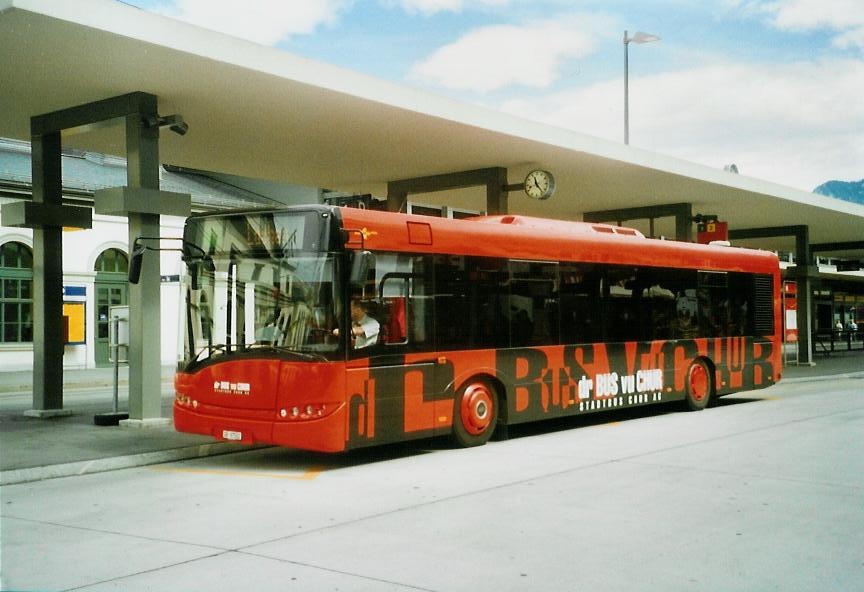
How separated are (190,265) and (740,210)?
65.2ft

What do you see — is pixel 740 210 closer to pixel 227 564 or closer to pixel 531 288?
pixel 531 288

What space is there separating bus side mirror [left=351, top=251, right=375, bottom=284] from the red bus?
0.01 metres

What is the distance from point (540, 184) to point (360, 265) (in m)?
9.27

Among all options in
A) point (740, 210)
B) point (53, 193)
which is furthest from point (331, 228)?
point (740, 210)

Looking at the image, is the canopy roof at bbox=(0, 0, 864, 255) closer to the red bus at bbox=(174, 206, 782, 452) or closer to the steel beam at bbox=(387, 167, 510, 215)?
the steel beam at bbox=(387, 167, 510, 215)

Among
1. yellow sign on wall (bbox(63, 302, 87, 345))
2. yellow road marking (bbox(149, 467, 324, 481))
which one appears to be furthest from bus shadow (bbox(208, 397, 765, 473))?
yellow sign on wall (bbox(63, 302, 87, 345))

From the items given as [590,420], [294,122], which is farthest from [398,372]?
[294,122]

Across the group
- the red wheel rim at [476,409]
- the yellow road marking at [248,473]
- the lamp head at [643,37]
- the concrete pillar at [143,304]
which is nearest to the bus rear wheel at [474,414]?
the red wheel rim at [476,409]

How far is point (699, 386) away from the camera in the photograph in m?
16.0

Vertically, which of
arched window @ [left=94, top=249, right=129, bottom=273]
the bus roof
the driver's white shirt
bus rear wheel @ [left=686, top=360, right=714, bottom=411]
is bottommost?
bus rear wheel @ [left=686, top=360, right=714, bottom=411]

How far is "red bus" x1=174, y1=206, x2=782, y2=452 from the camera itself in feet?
32.1

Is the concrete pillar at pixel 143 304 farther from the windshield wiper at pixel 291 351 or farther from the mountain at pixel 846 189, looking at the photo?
the mountain at pixel 846 189

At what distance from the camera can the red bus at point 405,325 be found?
32.1ft

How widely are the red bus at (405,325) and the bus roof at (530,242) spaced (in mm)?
26
